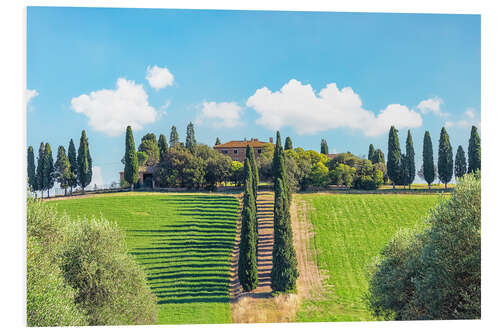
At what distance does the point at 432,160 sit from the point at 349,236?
4.31 m

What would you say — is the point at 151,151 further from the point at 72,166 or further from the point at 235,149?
the point at 72,166

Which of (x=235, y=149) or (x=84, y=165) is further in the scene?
(x=235, y=149)

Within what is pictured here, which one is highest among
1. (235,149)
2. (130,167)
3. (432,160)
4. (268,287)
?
(235,149)

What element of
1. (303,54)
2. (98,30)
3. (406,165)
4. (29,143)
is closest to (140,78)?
(98,30)

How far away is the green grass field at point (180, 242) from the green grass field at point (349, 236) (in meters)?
2.89

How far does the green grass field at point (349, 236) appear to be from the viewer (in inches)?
467

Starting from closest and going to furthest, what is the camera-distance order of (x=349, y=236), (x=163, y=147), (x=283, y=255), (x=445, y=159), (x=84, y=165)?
(x=283, y=255) < (x=84, y=165) < (x=445, y=159) < (x=349, y=236) < (x=163, y=147)

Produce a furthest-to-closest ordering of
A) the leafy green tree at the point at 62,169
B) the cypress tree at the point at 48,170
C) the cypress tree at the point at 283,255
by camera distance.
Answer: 1. the leafy green tree at the point at 62,169
2. the cypress tree at the point at 283,255
3. the cypress tree at the point at 48,170

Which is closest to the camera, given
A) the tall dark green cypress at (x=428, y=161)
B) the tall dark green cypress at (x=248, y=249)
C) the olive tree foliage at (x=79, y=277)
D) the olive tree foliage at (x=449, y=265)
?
the olive tree foliage at (x=79, y=277)

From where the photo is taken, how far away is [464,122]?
11805 mm

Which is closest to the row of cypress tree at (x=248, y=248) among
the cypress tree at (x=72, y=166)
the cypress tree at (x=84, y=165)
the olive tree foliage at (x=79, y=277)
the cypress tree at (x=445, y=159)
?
the olive tree foliage at (x=79, y=277)

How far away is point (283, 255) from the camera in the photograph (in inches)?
510

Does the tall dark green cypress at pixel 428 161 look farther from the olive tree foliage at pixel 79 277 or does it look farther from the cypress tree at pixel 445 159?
the olive tree foliage at pixel 79 277

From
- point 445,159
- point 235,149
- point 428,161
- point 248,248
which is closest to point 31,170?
point 248,248
